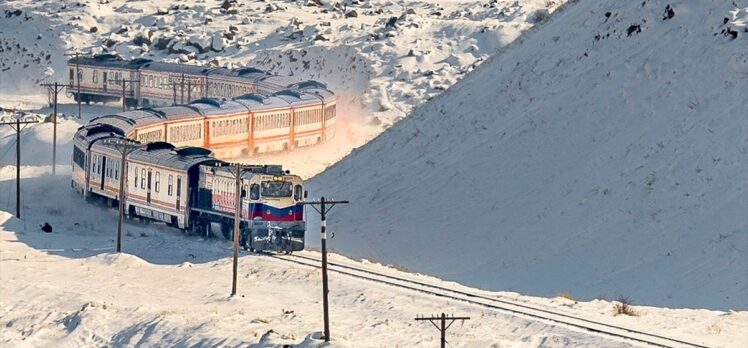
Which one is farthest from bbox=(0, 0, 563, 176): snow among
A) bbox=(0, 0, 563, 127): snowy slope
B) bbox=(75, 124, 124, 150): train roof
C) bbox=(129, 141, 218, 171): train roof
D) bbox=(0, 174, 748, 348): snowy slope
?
bbox=(0, 174, 748, 348): snowy slope

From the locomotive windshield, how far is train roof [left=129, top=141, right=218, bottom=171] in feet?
14.1

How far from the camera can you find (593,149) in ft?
183

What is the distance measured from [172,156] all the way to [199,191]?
3340mm

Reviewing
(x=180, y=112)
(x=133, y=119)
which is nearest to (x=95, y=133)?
(x=133, y=119)

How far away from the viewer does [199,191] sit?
5300 cm

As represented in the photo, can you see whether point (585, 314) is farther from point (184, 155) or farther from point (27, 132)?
point (27, 132)

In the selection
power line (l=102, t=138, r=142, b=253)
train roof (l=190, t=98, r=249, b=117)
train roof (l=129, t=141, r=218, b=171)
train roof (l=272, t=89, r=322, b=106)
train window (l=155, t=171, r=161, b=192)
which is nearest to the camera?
power line (l=102, t=138, r=142, b=253)

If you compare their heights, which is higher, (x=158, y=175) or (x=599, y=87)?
(x=599, y=87)

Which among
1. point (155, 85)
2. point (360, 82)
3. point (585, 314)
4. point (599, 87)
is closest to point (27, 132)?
point (155, 85)

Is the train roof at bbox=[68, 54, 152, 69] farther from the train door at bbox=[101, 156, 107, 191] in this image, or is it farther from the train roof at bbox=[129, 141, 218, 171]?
the train roof at bbox=[129, 141, 218, 171]

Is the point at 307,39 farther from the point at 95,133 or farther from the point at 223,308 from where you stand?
the point at 223,308

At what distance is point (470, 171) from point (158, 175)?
37.9ft

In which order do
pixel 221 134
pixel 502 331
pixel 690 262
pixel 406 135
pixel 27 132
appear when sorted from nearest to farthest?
pixel 502 331
pixel 690 262
pixel 406 135
pixel 221 134
pixel 27 132

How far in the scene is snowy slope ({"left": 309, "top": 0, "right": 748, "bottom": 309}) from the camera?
4806 centimetres
